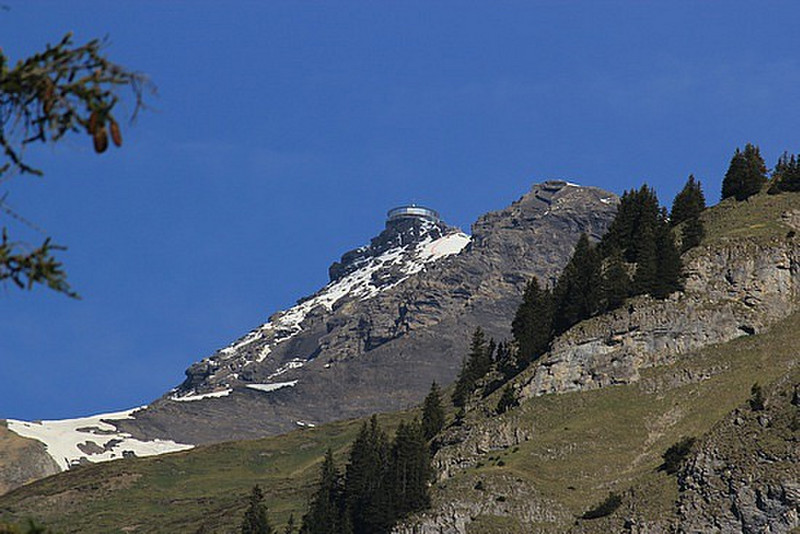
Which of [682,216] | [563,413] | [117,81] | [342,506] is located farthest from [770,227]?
[117,81]

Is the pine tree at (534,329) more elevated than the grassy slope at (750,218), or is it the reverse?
the grassy slope at (750,218)

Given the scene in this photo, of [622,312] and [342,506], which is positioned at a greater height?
[622,312]

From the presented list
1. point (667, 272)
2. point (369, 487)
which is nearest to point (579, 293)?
point (667, 272)

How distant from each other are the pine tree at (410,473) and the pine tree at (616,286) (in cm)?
3135

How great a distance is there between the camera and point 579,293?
608 ft

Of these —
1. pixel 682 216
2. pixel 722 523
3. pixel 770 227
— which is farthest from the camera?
pixel 682 216

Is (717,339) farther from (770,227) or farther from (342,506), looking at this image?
(342,506)

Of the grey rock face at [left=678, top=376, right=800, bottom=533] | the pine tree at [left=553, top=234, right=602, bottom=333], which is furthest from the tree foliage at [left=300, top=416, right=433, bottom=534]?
the grey rock face at [left=678, top=376, right=800, bottom=533]

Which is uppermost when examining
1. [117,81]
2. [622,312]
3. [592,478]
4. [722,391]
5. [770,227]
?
[770,227]

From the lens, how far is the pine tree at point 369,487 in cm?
15150

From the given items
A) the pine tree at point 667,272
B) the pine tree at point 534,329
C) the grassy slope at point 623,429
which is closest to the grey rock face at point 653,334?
the pine tree at point 667,272

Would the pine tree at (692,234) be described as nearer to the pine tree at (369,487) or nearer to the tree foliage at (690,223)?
the tree foliage at (690,223)

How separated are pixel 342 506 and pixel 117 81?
151 meters

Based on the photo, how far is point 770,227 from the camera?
18412cm
